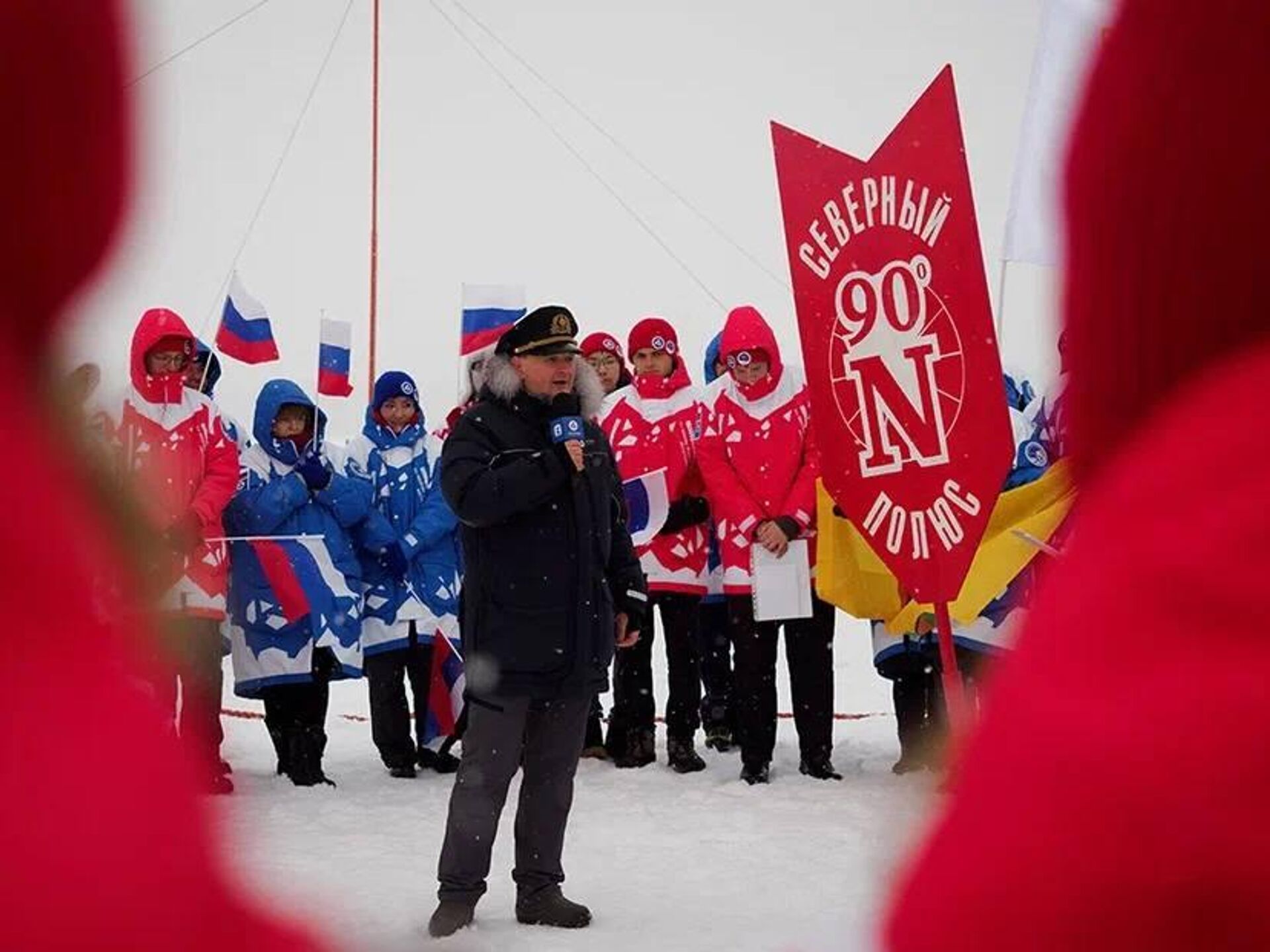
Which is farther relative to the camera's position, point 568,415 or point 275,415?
point 275,415

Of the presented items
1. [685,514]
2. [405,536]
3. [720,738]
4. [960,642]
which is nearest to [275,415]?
[405,536]

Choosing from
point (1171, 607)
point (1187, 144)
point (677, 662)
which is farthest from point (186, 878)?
point (677, 662)

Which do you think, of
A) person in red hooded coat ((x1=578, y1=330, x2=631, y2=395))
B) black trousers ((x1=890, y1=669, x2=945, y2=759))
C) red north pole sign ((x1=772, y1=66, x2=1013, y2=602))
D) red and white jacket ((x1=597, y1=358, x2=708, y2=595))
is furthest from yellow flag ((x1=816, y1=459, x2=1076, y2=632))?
red north pole sign ((x1=772, y1=66, x2=1013, y2=602))

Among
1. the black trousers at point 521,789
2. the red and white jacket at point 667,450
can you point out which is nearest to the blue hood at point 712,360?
the red and white jacket at point 667,450

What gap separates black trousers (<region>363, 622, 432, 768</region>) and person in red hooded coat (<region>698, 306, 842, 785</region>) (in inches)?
60.2

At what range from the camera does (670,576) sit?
303 inches

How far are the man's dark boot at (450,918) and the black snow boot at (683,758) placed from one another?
2.79 m

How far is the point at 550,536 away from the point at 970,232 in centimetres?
189

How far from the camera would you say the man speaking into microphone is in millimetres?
4723

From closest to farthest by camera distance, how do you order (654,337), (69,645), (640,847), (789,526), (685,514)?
(69,645), (640,847), (789,526), (685,514), (654,337)

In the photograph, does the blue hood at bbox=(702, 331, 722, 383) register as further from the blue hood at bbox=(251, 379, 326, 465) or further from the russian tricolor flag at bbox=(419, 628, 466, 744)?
the blue hood at bbox=(251, 379, 326, 465)

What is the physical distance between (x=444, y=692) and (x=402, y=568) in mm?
624

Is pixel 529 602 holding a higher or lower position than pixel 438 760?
higher

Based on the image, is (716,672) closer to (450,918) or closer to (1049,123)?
(450,918)
